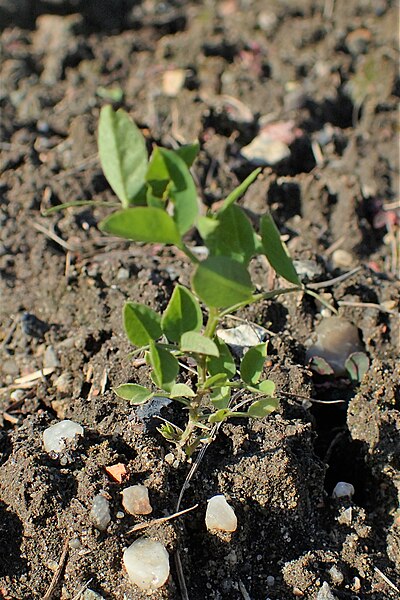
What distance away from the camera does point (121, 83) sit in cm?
353

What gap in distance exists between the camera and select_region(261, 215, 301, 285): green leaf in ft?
4.17

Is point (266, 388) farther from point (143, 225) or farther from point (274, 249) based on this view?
point (143, 225)

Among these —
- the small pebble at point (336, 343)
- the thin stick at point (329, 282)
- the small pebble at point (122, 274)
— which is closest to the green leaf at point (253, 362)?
the small pebble at point (336, 343)

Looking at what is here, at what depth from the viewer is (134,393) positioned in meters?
1.56

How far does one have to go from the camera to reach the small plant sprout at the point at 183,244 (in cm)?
117

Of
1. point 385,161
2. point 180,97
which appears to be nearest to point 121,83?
point 180,97

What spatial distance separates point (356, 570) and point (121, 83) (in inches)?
105

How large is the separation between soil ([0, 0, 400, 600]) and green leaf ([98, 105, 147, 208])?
0.78 metres

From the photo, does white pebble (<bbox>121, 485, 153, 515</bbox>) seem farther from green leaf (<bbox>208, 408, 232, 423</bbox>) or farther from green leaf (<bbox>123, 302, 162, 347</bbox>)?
green leaf (<bbox>123, 302, 162, 347</bbox>)

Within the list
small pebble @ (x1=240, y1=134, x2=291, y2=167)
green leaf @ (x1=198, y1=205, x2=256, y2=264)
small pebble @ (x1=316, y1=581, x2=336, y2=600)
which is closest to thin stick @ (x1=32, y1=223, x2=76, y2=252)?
small pebble @ (x1=240, y1=134, x2=291, y2=167)

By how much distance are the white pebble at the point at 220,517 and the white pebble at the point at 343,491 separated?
0.34 meters

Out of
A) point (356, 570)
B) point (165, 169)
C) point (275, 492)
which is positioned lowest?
point (356, 570)

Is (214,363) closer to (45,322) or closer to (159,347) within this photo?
(159,347)

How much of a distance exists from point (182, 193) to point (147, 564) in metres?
0.86
